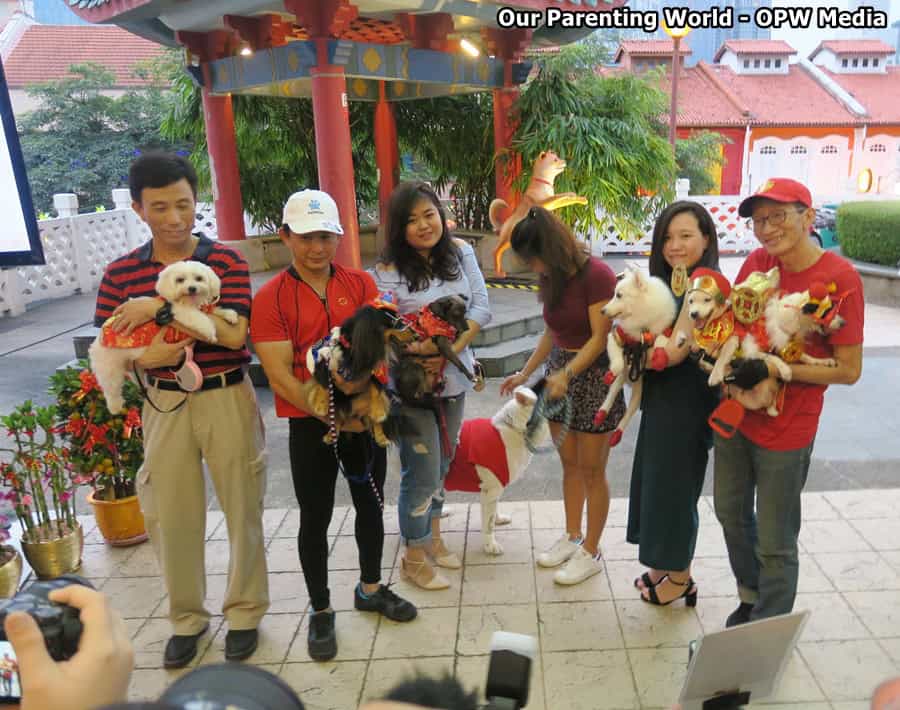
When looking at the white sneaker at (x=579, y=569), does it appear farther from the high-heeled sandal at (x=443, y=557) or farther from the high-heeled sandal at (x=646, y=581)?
the high-heeled sandal at (x=443, y=557)

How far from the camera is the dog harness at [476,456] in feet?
10.1

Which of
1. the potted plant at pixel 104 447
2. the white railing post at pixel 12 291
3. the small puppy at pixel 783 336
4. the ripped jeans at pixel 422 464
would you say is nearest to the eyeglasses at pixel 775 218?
the small puppy at pixel 783 336

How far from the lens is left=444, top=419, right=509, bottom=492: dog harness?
122 inches

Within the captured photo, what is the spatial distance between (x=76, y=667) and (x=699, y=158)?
17.6 meters

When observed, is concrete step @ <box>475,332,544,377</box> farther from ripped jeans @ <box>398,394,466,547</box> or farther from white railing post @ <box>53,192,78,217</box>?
white railing post @ <box>53,192,78,217</box>

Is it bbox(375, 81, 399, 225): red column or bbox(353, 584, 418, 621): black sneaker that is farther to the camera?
bbox(375, 81, 399, 225): red column

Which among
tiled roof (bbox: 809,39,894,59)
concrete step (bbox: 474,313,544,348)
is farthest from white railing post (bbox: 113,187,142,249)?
tiled roof (bbox: 809,39,894,59)

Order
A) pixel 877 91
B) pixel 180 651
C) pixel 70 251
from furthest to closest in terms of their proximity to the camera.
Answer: pixel 877 91 < pixel 70 251 < pixel 180 651

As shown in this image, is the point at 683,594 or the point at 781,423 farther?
the point at 683,594

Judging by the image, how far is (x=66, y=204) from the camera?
33.8ft

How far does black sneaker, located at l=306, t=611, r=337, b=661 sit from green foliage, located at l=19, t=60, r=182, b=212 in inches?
543

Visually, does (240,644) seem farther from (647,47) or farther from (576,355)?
(647,47)

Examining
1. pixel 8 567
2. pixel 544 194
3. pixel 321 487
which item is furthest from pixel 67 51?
pixel 321 487

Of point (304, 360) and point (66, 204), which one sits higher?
point (66, 204)
